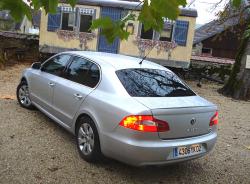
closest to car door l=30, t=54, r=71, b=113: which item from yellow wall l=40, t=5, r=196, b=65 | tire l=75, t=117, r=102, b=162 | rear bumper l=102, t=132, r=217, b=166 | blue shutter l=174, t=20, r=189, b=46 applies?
tire l=75, t=117, r=102, b=162

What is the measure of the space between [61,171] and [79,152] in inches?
21.4

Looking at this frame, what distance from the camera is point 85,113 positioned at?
196 inches

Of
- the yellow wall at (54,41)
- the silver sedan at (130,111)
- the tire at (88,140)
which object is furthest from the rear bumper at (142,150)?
the yellow wall at (54,41)

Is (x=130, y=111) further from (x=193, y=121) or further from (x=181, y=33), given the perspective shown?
(x=181, y=33)

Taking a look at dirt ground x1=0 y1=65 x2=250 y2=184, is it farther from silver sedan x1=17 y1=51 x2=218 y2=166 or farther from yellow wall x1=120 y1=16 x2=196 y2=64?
yellow wall x1=120 y1=16 x2=196 y2=64

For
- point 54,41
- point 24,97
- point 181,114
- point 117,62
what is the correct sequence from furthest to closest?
1. point 54,41
2. point 24,97
3. point 117,62
4. point 181,114

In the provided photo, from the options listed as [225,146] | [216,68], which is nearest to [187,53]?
[216,68]

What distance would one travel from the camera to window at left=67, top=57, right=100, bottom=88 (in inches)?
204

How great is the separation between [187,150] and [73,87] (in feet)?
6.47

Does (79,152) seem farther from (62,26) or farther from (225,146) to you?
(62,26)

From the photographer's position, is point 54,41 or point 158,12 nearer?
point 158,12

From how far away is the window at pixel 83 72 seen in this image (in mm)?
5180

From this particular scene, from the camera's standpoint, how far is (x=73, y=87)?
5.43 metres

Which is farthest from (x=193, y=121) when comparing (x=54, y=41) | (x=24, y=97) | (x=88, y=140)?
(x=54, y=41)
